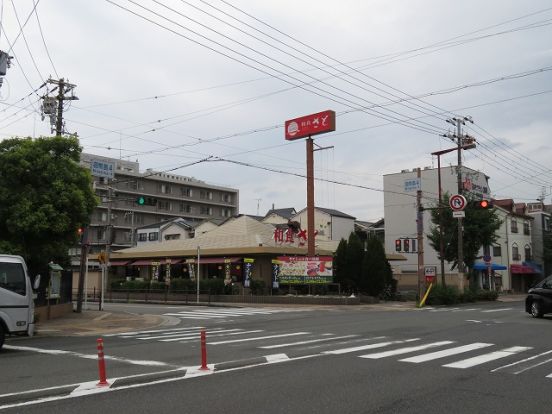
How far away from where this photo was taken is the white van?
42.3 feet

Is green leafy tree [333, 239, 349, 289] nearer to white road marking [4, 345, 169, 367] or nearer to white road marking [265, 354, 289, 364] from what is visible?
white road marking [4, 345, 169, 367]

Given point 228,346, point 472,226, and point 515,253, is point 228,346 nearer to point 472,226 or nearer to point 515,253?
point 472,226

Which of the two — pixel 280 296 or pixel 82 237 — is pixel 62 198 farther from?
pixel 280 296

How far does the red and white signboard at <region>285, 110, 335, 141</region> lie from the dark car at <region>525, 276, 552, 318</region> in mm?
21782

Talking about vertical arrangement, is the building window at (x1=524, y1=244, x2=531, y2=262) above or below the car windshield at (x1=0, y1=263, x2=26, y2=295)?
above

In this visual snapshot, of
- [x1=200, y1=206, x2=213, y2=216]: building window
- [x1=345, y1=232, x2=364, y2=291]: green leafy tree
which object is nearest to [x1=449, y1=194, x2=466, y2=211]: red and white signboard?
[x1=345, y1=232, x2=364, y2=291]: green leafy tree

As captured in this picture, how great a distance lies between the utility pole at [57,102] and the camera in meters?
25.5

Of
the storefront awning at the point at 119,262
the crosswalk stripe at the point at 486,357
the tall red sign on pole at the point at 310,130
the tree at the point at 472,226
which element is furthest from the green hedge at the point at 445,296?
the storefront awning at the point at 119,262

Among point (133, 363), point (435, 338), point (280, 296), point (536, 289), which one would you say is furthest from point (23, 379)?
point (280, 296)

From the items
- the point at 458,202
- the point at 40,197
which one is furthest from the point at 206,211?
the point at 40,197

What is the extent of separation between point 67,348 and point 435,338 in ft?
30.0

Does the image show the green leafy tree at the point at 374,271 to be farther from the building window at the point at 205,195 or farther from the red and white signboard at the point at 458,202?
the building window at the point at 205,195

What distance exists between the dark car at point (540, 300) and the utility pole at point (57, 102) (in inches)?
828

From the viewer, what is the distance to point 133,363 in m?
10.6
